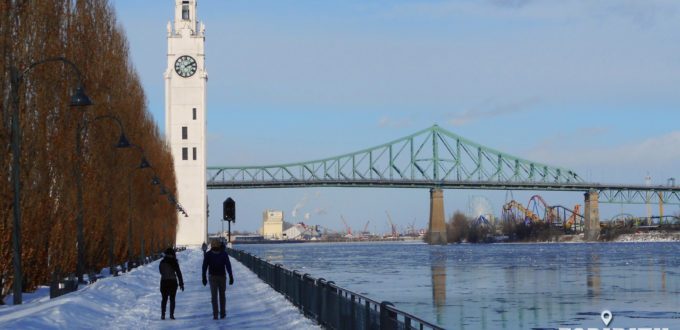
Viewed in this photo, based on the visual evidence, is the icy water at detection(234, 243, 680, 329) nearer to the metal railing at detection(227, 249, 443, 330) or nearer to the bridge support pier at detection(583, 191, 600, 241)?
the metal railing at detection(227, 249, 443, 330)

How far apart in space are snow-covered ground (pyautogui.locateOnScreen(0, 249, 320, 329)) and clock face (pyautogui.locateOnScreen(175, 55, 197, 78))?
98.0 metres

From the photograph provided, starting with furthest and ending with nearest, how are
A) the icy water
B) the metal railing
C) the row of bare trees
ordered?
the row of bare trees < the icy water < the metal railing

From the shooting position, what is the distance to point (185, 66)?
128 m

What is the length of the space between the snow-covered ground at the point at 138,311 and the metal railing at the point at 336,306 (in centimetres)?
37

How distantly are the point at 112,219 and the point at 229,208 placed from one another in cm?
1880

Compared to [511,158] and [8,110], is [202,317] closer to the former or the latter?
[8,110]

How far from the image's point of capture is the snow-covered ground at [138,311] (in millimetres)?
18812

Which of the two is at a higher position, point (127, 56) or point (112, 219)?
point (127, 56)

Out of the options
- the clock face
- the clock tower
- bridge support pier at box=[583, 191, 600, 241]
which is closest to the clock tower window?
the clock face

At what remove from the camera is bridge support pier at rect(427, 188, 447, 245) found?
163000mm

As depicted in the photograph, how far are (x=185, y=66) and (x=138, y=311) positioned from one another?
4243 inches

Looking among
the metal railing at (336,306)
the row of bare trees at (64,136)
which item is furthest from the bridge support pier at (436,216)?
the metal railing at (336,306)

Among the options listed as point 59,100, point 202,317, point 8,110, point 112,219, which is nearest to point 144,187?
point 112,219

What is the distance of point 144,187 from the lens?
5875 cm
